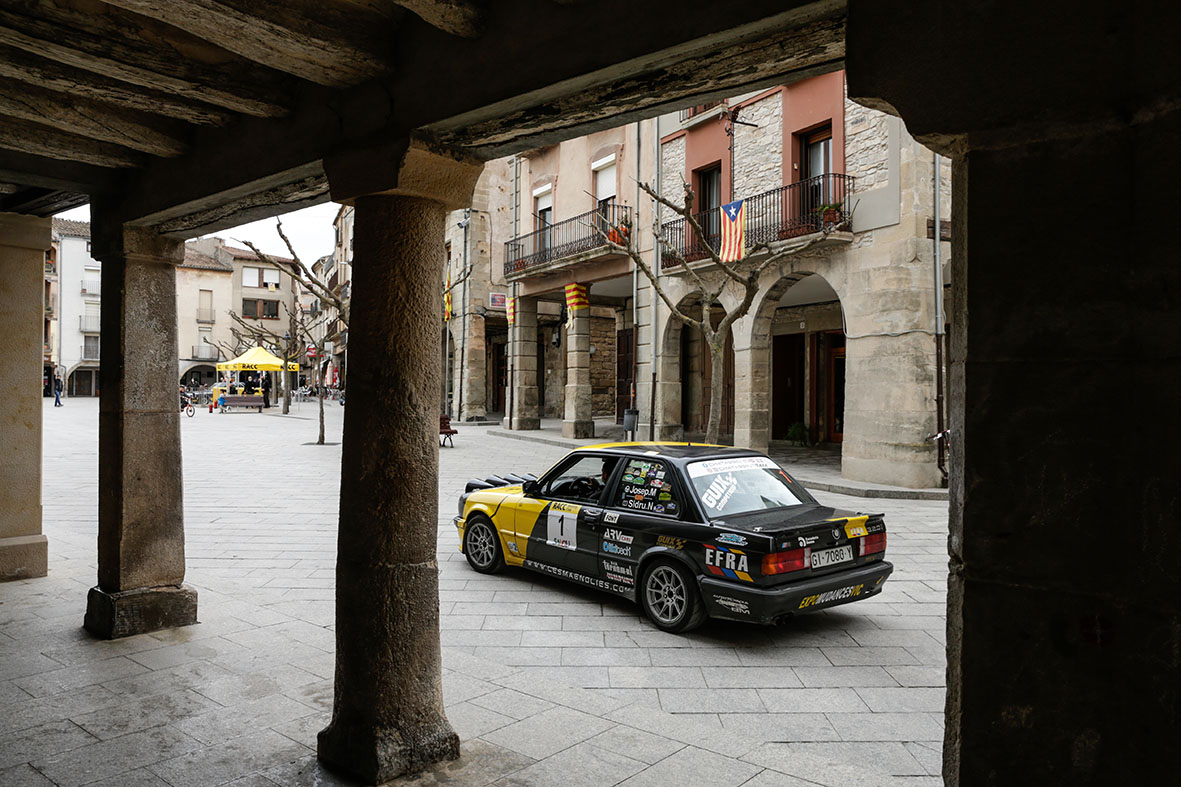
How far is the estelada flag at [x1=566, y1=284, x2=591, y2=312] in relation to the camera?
23469 millimetres

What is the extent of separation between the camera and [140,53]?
129 inches

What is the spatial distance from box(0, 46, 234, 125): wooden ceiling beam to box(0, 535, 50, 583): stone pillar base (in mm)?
4281

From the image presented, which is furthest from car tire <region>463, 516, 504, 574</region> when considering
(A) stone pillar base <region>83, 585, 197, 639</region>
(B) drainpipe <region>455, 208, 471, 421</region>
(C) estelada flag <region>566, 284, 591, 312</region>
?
(B) drainpipe <region>455, 208, 471, 421</region>

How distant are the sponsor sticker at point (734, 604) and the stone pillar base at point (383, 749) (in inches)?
94.2

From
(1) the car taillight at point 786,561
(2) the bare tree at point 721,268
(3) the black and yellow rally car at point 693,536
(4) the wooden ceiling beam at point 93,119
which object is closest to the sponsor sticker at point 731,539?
(3) the black and yellow rally car at point 693,536

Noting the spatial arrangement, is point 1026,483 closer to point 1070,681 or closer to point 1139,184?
point 1070,681

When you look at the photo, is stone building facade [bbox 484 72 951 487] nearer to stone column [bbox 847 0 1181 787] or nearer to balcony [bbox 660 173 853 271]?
balcony [bbox 660 173 853 271]

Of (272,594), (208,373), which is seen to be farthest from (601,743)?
(208,373)

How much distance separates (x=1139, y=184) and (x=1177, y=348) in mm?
369

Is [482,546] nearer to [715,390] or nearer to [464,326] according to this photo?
[715,390]

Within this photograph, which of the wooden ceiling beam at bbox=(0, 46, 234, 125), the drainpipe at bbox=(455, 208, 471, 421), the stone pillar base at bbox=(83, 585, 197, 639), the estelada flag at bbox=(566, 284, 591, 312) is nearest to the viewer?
the wooden ceiling beam at bbox=(0, 46, 234, 125)

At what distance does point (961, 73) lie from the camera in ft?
6.35

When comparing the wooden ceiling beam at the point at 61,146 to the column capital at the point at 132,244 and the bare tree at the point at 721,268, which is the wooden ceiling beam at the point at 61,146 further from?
the bare tree at the point at 721,268

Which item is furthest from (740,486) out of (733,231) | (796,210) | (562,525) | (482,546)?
(796,210)
